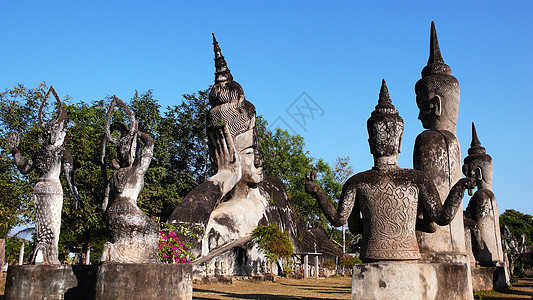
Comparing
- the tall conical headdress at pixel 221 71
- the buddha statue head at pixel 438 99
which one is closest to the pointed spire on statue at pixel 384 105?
the buddha statue head at pixel 438 99

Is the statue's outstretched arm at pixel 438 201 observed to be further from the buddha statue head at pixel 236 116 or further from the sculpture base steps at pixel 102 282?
the buddha statue head at pixel 236 116

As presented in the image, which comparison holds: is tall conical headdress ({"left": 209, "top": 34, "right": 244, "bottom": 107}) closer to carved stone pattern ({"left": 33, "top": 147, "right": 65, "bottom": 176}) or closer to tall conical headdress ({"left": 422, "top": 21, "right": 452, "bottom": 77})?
tall conical headdress ({"left": 422, "top": 21, "right": 452, "bottom": 77})

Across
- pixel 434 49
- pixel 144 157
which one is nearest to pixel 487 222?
pixel 434 49

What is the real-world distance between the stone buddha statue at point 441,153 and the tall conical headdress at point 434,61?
13.6 inches

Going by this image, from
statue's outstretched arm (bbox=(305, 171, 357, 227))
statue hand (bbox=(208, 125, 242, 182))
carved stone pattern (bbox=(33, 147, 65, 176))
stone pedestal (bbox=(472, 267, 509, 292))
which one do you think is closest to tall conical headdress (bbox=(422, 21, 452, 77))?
stone pedestal (bbox=(472, 267, 509, 292))

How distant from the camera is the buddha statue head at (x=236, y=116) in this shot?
18453 millimetres

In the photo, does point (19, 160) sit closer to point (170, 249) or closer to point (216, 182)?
point (170, 249)

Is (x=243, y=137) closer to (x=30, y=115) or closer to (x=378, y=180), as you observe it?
(x=30, y=115)

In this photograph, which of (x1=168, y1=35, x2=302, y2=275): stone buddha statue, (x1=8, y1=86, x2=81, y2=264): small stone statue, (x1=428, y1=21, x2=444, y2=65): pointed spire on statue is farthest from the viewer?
(x1=168, y1=35, x2=302, y2=275): stone buddha statue

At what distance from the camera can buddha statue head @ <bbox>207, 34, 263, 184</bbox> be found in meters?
18.5

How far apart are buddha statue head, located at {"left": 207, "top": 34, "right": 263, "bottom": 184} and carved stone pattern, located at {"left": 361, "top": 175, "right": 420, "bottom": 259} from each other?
1261 centimetres

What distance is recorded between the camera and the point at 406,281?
5.38 metres

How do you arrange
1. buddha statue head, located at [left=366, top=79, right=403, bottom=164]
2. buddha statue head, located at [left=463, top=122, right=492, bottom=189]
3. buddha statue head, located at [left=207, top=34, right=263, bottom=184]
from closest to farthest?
buddha statue head, located at [left=366, top=79, right=403, bottom=164], buddha statue head, located at [left=463, top=122, right=492, bottom=189], buddha statue head, located at [left=207, top=34, right=263, bottom=184]

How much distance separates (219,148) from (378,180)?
12.7 meters
